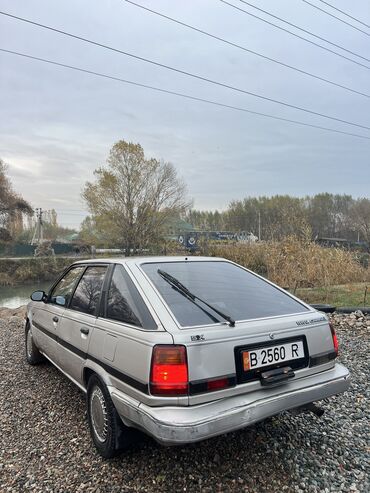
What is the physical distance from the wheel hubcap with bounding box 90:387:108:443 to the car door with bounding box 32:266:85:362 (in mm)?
1108

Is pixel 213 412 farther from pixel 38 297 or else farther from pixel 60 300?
pixel 38 297

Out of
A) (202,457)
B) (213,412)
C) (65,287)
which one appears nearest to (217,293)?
(213,412)

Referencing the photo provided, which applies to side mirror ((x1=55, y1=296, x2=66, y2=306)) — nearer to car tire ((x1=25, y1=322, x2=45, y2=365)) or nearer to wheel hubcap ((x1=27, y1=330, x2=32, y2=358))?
car tire ((x1=25, y1=322, x2=45, y2=365))

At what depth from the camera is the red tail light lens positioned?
2.13m

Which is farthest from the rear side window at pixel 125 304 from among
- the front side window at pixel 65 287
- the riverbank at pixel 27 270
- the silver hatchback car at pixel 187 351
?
the riverbank at pixel 27 270

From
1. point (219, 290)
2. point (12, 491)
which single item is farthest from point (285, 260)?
point (12, 491)

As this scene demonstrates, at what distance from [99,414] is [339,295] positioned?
296 inches

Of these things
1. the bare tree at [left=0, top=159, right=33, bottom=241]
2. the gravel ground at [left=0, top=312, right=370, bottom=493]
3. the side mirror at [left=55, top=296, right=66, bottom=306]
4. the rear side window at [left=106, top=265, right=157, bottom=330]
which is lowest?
the gravel ground at [left=0, top=312, right=370, bottom=493]

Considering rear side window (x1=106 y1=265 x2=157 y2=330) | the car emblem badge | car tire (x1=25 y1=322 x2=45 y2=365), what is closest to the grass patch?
car tire (x1=25 y1=322 x2=45 y2=365)

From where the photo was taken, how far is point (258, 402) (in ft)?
7.42

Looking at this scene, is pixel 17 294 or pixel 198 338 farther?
pixel 17 294

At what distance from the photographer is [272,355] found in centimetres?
246

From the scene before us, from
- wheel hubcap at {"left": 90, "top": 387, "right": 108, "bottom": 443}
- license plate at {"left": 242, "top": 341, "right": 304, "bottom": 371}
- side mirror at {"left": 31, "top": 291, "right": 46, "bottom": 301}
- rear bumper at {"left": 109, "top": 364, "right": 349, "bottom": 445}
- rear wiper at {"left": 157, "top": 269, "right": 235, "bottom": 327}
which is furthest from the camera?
side mirror at {"left": 31, "top": 291, "right": 46, "bottom": 301}

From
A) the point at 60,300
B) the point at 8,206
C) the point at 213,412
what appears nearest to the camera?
the point at 213,412
